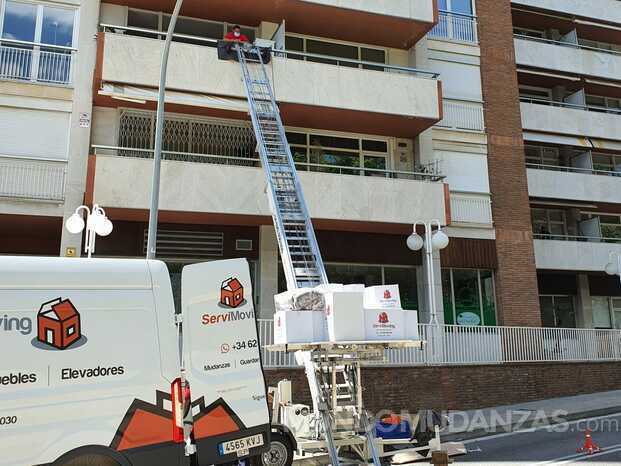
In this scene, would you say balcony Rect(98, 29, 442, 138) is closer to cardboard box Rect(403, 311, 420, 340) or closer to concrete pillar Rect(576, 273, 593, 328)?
cardboard box Rect(403, 311, 420, 340)

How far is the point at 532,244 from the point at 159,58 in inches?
518

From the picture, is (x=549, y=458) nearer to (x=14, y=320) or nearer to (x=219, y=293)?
(x=219, y=293)

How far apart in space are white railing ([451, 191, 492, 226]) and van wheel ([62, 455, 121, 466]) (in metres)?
14.6

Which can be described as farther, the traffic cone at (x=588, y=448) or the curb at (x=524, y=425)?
the curb at (x=524, y=425)

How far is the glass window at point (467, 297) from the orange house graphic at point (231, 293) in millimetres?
12425

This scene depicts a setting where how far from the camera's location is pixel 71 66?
1527 cm

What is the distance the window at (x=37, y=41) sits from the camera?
1494 centimetres

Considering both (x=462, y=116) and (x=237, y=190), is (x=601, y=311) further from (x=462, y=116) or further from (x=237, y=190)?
(x=237, y=190)

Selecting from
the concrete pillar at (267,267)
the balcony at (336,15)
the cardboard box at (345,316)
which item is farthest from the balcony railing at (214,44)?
the cardboard box at (345,316)

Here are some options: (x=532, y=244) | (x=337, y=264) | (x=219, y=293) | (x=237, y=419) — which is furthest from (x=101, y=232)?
(x=532, y=244)

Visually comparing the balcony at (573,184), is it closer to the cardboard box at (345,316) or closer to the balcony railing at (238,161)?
the balcony railing at (238,161)

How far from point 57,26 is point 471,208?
1339 centimetres

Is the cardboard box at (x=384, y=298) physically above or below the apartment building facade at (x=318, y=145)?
below

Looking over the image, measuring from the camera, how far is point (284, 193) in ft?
41.4
